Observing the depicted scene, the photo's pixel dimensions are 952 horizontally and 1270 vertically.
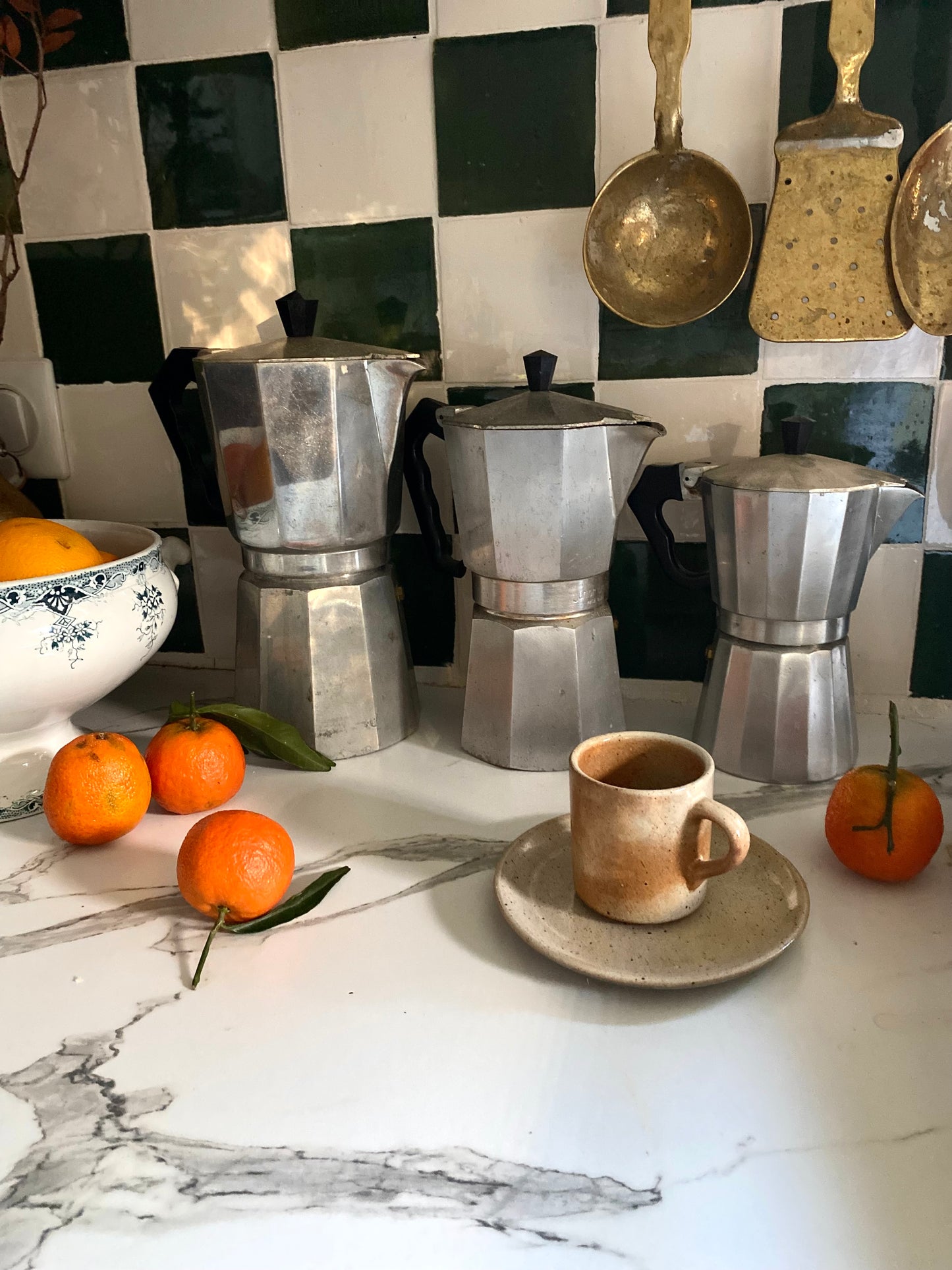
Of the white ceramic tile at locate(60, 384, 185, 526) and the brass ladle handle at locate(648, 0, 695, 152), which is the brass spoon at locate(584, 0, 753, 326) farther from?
the white ceramic tile at locate(60, 384, 185, 526)

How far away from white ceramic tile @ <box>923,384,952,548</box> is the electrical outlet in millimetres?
778

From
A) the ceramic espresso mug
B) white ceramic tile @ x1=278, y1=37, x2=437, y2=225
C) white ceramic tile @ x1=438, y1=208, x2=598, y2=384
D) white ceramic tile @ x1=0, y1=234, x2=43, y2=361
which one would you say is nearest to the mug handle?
the ceramic espresso mug

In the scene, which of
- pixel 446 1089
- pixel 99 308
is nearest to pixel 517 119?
pixel 99 308

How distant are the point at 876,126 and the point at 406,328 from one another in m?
0.38

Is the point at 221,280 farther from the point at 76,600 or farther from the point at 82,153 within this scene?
the point at 76,600

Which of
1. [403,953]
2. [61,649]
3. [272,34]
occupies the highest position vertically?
[272,34]

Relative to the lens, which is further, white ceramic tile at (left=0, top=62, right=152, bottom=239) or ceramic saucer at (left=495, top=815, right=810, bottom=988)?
white ceramic tile at (left=0, top=62, right=152, bottom=239)

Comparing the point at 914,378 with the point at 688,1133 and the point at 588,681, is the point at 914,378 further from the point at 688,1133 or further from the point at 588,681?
the point at 688,1133

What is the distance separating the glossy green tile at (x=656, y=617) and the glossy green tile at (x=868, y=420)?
13 cm

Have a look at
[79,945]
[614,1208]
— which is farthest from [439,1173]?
[79,945]

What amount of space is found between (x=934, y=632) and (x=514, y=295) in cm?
44

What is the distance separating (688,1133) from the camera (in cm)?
39

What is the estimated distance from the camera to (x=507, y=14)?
2.41ft

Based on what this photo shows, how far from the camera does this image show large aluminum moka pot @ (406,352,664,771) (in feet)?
2.14
